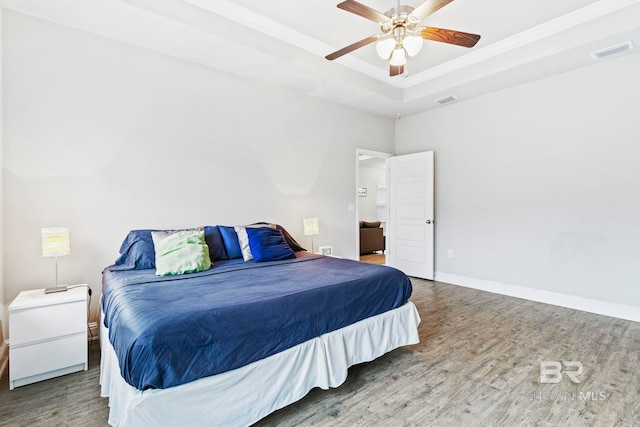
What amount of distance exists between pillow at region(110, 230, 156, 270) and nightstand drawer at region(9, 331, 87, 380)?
2.03 feet

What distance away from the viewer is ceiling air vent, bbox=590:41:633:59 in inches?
121

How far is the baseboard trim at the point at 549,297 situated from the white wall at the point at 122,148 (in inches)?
100

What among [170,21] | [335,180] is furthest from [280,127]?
[170,21]

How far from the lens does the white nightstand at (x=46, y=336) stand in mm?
2064

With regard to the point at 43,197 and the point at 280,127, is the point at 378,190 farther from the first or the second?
the point at 43,197

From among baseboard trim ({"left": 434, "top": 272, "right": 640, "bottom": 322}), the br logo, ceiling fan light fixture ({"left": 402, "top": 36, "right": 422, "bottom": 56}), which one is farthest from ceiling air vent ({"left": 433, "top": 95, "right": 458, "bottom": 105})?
the br logo

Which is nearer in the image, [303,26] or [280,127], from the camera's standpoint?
[303,26]

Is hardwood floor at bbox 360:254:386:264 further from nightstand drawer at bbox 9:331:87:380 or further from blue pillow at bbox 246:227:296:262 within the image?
nightstand drawer at bbox 9:331:87:380

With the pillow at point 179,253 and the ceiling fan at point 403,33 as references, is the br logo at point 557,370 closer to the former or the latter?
the ceiling fan at point 403,33

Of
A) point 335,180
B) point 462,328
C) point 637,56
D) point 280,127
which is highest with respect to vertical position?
point 637,56

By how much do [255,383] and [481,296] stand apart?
138 inches

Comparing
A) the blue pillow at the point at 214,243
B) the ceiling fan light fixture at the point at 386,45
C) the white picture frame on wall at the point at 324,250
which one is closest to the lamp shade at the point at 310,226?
the white picture frame on wall at the point at 324,250

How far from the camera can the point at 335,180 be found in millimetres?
4762

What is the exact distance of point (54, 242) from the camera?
239 cm
